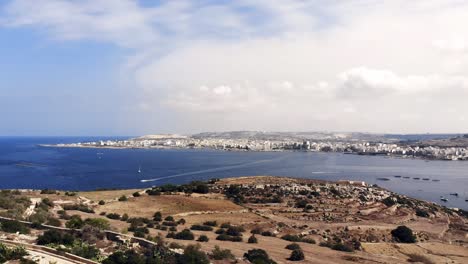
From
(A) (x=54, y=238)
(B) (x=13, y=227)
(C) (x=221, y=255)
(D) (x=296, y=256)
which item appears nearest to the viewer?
(A) (x=54, y=238)

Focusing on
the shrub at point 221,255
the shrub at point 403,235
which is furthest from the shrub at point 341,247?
the shrub at point 221,255

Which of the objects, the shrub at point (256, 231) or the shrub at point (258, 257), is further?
the shrub at point (256, 231)

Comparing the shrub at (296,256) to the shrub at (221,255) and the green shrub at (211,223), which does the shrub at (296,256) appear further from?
the green shrub at (211,223)

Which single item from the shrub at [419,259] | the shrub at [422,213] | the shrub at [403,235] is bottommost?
the shrub at [422,213]

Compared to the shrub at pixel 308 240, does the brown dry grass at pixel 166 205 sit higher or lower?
higher

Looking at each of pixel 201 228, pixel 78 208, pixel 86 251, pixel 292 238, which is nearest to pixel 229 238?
pixel 201 228

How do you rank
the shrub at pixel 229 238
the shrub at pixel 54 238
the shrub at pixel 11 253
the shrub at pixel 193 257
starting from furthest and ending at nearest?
the shrub at pixel 229 238 → the shrub at pixel 54 238 → the shrub at pixel 193 257 → the shrub at pixel 11 253

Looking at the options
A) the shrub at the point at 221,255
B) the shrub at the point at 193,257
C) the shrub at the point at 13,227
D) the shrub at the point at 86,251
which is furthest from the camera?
the shrub at the point at 13,227

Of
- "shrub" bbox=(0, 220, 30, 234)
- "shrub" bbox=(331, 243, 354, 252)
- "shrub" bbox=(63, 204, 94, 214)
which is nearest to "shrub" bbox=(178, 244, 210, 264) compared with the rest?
"shrub" bbox=(0, 220, 30, 234)

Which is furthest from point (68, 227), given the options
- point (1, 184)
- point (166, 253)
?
point (1, 184)

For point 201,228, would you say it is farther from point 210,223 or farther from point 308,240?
point 308,240

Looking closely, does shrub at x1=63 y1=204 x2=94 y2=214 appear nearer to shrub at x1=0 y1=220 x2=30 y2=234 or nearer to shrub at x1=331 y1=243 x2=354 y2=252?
shrub at x1=0 y1=220 x2=30 y2=234
